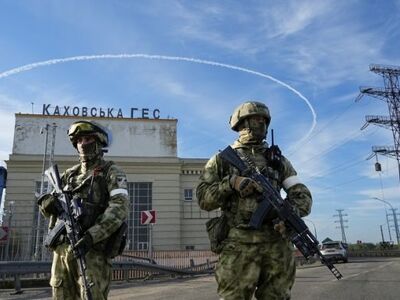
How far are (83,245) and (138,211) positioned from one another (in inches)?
1363

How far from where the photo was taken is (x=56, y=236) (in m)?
3.78

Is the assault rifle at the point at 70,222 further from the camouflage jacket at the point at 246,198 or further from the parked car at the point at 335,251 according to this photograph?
the parked car at the point at 335,251

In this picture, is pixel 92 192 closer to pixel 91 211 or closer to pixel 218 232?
pixel 91 211

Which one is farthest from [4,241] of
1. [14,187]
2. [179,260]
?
[14,187]

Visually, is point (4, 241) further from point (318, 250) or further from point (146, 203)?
point (146, 203)

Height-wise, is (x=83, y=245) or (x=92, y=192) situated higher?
(x=92, y=192)

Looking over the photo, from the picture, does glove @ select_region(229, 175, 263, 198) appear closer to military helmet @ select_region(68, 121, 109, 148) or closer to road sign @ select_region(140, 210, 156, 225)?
military helmet @ select_region(68, 121, 109, 148)

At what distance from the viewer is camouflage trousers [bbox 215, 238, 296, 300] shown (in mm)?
3472

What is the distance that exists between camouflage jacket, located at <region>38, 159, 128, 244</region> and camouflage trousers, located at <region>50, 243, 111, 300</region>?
19 cm

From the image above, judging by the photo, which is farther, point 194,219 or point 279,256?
point 194,219

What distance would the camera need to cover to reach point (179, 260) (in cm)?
2497

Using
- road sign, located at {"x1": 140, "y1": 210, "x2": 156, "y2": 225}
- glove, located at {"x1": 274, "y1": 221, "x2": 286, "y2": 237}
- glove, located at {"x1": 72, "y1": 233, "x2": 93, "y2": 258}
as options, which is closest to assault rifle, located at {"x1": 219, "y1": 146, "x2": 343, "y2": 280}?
glove, located at {"x1": 274, "y1": 221, "x2": 286, "y2": 237}

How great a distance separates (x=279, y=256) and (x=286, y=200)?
45 centimetres

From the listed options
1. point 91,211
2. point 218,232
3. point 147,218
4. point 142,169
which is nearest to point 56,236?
point 91,211
